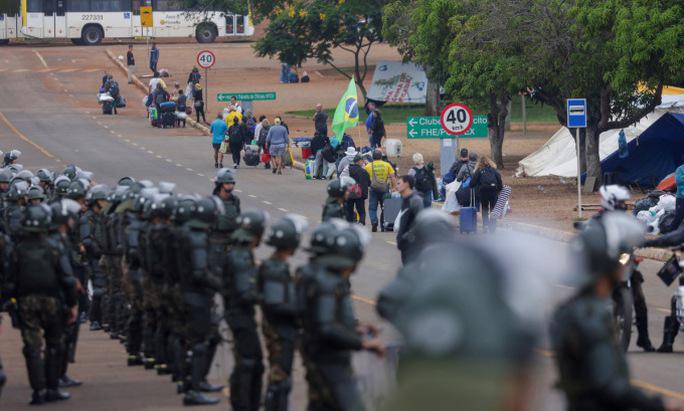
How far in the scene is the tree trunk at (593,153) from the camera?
110 ft

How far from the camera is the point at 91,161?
4044cm

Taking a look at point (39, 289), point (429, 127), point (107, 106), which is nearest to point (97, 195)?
point (39, 289)

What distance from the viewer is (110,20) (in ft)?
242

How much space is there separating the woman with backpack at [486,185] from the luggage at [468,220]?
0.89ft

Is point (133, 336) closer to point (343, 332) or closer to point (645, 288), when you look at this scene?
point (343, 332)

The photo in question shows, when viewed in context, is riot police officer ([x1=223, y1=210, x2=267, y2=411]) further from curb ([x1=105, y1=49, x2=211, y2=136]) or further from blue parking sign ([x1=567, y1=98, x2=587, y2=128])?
curb ([x1=105, y1=49, x2=211, y2=136])

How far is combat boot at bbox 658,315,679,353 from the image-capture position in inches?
595

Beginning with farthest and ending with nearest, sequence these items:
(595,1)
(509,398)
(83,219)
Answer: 1. (595,1)
2. (83,219)
3. (509,398)

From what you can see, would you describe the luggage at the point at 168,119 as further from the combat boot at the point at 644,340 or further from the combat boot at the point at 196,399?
the combat boot at the point at 196,399

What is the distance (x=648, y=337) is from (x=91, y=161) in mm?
26933

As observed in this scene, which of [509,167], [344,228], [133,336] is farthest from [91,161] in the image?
[344,228]

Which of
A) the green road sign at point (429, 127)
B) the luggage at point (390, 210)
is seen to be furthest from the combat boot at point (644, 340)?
the green road sign at point (429, 127)

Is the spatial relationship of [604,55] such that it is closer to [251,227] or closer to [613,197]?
[613,197]

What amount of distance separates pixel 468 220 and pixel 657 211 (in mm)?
3452
